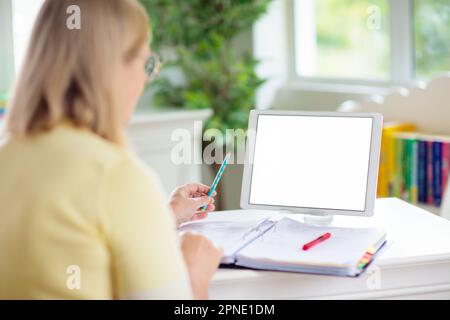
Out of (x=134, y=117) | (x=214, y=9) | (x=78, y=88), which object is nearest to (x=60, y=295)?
(x=78, y=88)

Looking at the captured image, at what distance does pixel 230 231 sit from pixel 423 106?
165 centimetres

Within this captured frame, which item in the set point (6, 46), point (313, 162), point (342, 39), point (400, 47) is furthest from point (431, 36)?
point (6, 46)

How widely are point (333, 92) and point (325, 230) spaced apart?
2255 mm

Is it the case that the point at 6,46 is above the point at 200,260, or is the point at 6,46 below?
above

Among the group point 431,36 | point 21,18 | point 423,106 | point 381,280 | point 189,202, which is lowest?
point 381,280

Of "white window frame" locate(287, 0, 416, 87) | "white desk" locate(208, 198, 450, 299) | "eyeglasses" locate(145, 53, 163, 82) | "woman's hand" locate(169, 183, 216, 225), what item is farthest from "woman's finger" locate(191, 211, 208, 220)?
"white window frame" locate(287, 0, 416, 87)

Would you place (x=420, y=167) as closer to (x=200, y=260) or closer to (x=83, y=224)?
(x=200, y=260)

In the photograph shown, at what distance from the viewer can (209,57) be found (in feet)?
12.3

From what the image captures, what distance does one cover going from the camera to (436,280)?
146cm

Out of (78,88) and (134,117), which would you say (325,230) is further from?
(134,117)

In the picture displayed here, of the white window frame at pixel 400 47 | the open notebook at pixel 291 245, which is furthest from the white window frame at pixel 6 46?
the open notebook at pixel 291 245

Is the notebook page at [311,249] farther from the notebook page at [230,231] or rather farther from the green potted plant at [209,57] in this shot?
the green potted plant at [209,57]
